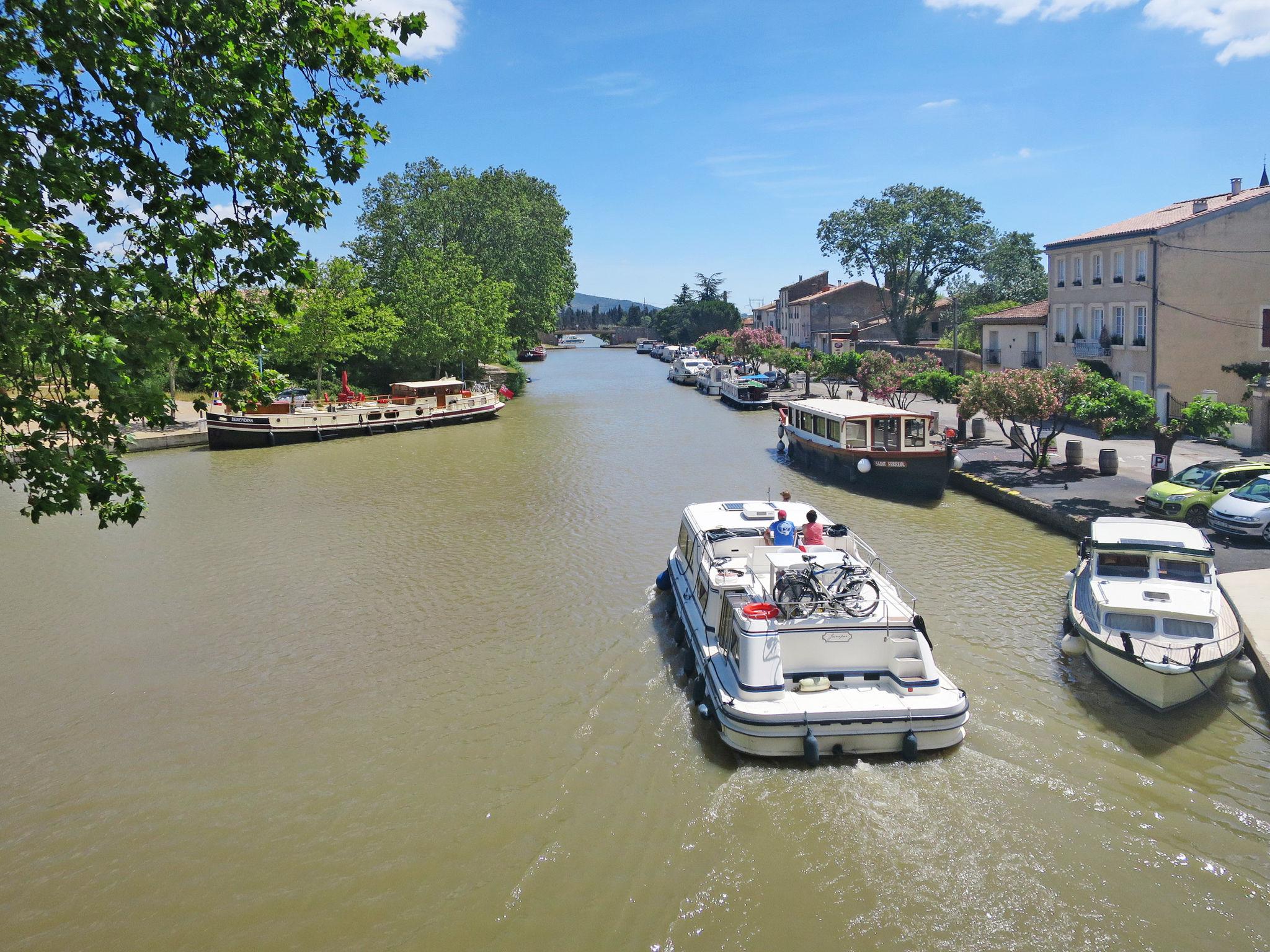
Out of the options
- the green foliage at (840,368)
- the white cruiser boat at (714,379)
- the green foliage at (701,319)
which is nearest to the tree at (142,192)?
the green foliage at (840,368)

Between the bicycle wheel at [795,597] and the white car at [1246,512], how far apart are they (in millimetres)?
→ 10648

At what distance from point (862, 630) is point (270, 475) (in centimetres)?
2395

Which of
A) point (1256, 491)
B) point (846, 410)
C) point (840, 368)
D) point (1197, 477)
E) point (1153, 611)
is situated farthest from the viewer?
point (840, 368)

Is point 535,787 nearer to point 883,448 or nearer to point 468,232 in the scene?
point 883,448

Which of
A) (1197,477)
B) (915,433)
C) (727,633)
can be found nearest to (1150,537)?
(727,633)

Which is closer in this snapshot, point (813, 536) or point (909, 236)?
point (813, 536)

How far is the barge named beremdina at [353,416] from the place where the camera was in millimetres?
36000

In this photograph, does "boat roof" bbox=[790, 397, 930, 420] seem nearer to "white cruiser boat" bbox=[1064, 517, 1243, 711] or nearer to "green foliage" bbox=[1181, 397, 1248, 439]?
"green foliage" bbox=[1181, 397, 1248, 439]

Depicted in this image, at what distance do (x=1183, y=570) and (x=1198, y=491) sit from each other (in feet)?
22.7

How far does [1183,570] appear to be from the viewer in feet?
41.5

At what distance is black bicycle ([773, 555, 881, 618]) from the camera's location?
10.8 m

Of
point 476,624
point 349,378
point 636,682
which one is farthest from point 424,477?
point 349,378

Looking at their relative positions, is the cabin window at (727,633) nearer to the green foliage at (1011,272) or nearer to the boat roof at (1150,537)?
the boat roof at (1150,537)

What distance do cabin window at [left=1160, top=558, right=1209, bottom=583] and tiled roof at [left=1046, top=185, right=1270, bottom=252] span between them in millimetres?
22552
